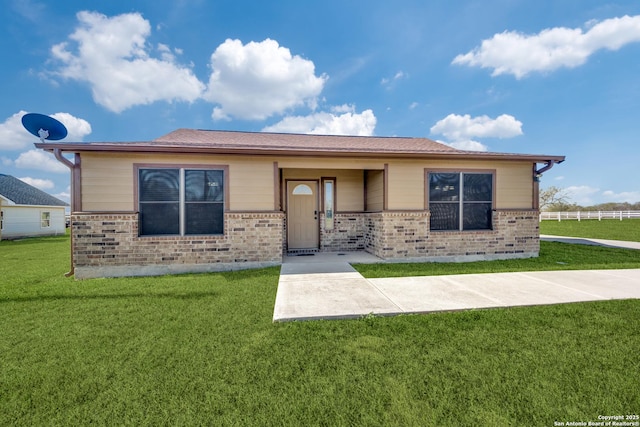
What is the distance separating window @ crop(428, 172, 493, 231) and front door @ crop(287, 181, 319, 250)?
3.37 m

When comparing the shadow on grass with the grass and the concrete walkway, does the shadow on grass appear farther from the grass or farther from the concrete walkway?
the grass

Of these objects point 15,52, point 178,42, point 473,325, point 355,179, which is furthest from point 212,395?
point 15,52

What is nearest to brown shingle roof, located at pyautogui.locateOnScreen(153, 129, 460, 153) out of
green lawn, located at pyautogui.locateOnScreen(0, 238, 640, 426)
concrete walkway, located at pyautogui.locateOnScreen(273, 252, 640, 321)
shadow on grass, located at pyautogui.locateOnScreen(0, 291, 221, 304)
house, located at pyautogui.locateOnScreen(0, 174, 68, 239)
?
concrete walkway, located at pyautogui.locateOnScreen(273, 252, 640, 321)

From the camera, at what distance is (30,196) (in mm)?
18500

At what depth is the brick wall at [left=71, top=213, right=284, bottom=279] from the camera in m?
5.59

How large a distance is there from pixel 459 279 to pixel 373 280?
157 centimetres

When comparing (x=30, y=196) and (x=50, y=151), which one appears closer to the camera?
(x=50, y=151)

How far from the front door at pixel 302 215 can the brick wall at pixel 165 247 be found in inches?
74.5

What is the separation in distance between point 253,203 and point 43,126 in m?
4.41

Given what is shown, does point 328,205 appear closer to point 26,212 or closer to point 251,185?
point 251,185

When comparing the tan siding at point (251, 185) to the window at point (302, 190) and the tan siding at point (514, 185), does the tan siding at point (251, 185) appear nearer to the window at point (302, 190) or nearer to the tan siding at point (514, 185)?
the window at point (302, 190)

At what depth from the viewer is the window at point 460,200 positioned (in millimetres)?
6828

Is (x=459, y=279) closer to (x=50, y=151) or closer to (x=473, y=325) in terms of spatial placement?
(x=473, y=325)

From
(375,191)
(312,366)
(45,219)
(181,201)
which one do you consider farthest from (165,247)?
(45,219)
